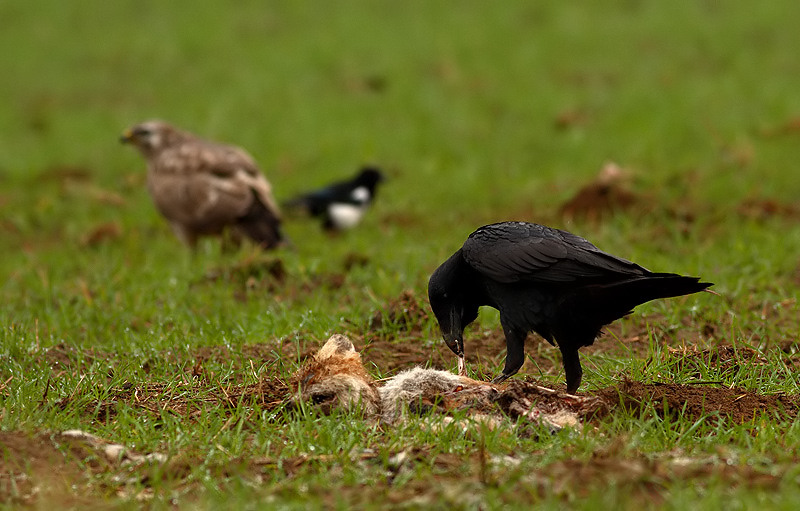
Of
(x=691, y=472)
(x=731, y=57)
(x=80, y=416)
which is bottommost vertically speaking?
(x=80, y=416)

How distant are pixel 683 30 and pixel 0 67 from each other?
11.4 m

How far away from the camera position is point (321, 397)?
4727 mm

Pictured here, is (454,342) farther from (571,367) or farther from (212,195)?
(212,195)

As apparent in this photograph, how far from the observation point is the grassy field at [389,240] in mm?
3965

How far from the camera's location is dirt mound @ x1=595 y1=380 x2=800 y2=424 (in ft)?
15.0

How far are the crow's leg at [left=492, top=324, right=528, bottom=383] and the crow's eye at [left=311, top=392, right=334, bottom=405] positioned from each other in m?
0.81

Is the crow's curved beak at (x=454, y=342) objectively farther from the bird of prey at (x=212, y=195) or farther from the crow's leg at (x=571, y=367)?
the bird of prey at (x=212, y=195)

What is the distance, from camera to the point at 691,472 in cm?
364

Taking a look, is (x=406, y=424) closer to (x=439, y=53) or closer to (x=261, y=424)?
(x=261, y=424)

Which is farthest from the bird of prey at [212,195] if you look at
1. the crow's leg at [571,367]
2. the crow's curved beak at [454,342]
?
the crow's leg at [571,367]

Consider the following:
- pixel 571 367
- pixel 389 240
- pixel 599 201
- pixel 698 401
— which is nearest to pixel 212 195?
pixel 389 240

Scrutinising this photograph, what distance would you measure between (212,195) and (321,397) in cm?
595

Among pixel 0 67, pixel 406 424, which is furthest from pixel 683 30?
pixel 406 424

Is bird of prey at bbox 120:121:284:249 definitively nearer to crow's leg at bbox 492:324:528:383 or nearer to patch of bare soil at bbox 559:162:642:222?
patch of bare soil at bbox 559:162:642:222
